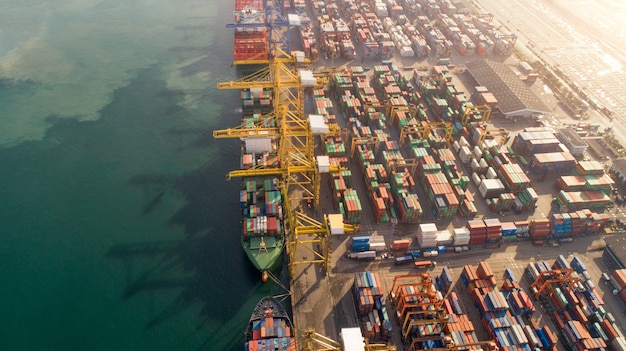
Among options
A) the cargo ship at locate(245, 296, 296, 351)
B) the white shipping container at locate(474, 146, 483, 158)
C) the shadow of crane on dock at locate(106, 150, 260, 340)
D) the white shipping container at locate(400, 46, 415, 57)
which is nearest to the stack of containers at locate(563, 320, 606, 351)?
the white shipping container at locate(474, 146, 483, 158)

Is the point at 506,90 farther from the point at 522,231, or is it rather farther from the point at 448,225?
the point at 448,225

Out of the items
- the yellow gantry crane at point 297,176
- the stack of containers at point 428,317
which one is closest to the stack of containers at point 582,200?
the stack of containers at point 428,317

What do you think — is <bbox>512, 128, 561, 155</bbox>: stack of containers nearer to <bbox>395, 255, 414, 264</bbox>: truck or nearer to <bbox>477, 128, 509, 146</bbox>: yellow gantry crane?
<bbox>477, 128, 509, 146</bbox>: yellow gantry crane

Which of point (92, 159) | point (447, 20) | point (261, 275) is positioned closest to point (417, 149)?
point (261, 275)

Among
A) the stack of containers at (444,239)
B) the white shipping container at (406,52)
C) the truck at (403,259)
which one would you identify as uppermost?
the white shipping container at (406,52)

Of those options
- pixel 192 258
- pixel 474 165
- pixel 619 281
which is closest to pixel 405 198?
pixel 474 165

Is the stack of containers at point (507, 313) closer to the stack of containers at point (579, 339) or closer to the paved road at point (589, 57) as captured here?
→ the stack of containers at point (579, 339)

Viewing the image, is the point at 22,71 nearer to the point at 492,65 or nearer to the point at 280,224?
the point at 280,224
